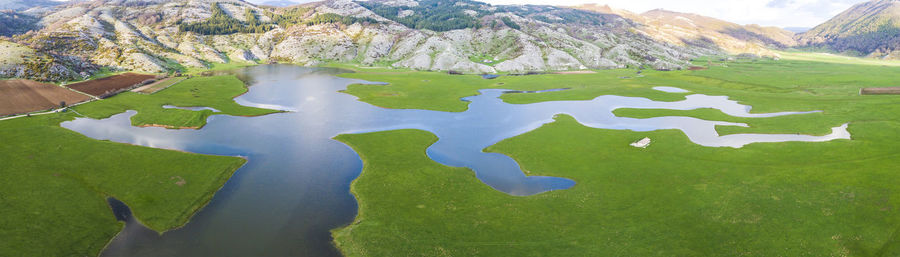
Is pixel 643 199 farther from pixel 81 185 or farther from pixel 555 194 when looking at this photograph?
pixel 81 185

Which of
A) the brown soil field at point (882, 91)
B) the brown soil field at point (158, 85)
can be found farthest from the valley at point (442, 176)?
the brown soil field at point (158, 85)

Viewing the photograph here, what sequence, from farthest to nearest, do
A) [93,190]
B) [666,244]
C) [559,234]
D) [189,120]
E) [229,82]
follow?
[229,82] → [189,120] → [93,190] → [559,234] → [666,244]

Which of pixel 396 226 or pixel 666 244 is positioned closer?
pixel 666 244

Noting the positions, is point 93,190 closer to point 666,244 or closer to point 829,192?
point 666,244

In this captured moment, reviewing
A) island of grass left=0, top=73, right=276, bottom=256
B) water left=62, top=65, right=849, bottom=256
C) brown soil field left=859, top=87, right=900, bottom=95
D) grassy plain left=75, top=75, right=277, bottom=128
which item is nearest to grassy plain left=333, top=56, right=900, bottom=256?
water left=62, top=65, right=849, bottom=256

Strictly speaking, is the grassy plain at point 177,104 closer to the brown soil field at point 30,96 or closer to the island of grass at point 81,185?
the brown soil field at point 30,96

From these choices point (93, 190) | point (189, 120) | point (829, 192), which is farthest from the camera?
point (189, 120)

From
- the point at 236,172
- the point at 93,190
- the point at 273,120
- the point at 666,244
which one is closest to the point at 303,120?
the point at 273,120

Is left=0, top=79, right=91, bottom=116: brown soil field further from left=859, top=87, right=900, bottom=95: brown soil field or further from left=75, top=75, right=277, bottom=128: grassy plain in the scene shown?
left=859, top=87, right=900, bottom=95: brown soil field
